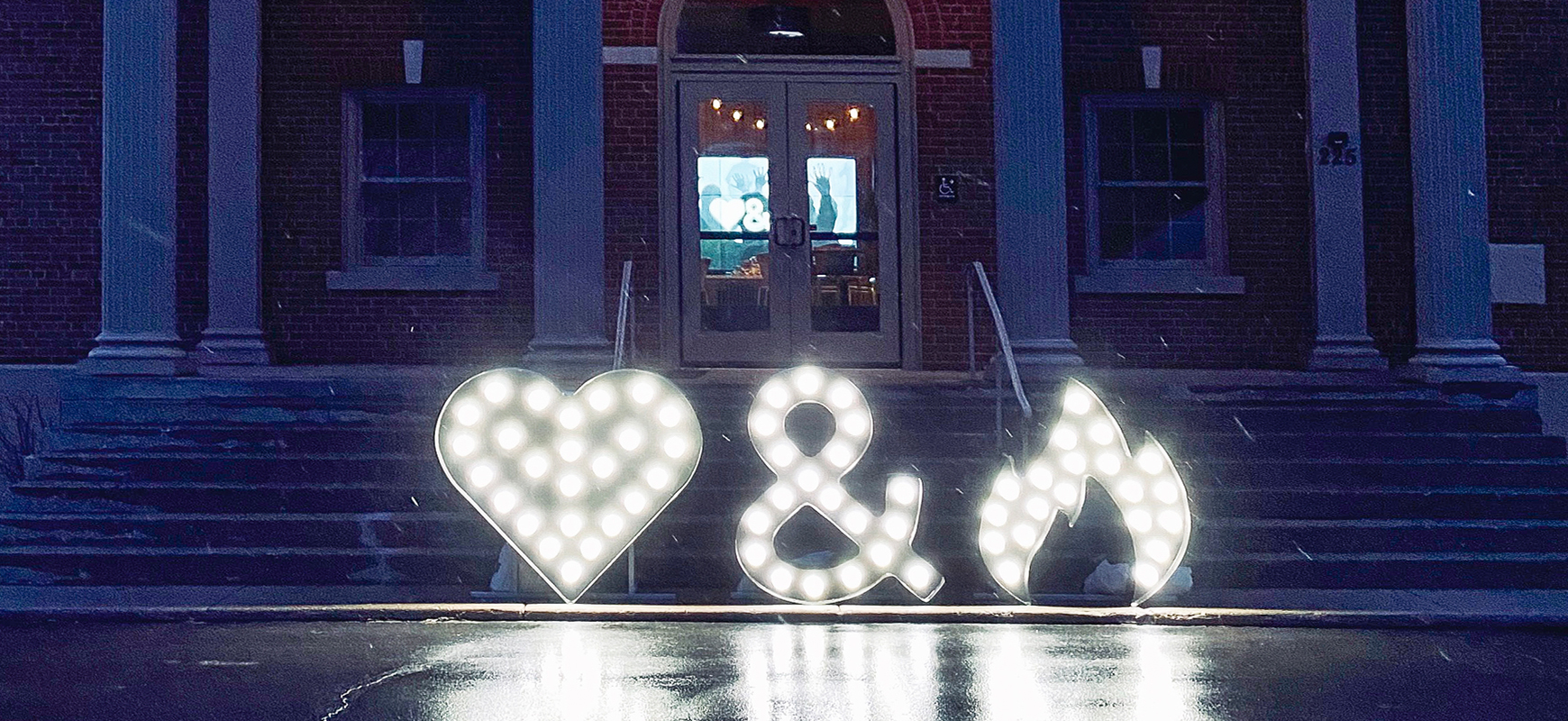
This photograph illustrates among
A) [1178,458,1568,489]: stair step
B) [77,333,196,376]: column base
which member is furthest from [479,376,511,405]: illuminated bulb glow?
[1178,458,1568,489]: stair step

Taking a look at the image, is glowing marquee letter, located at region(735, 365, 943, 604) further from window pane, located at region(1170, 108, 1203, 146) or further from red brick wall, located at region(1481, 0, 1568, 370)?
red brick wall, located at region(1481, 0, 1568, 370)

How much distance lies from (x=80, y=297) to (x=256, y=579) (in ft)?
16.1

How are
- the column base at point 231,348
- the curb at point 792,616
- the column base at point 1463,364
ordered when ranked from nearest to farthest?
1. the curb at point 792,616
2. the column base at point 1463,364
3. the column base at point 231,348

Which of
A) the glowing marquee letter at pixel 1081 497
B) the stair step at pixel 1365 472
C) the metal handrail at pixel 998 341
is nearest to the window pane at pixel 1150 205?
the metal handrail at pixel 998 341

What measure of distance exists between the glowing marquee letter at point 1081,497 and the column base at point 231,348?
23.2 ft

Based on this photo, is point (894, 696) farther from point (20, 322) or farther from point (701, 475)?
point (20, 322)

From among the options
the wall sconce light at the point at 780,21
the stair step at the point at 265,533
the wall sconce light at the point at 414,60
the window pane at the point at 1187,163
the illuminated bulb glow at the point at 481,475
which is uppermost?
the wall sconce light at the point at 780,21

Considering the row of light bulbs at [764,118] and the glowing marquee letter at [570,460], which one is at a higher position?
the row of light bulbs at [764,118]

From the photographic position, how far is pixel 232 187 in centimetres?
1273

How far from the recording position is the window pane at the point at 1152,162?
13539 mm

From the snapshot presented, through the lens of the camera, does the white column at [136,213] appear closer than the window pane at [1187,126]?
Yes

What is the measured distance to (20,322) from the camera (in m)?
12.7

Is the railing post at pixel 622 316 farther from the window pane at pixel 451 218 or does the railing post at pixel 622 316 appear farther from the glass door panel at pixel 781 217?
the window pane at pixel 451 218

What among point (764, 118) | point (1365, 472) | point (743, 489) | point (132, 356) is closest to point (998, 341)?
point (743, 489)
